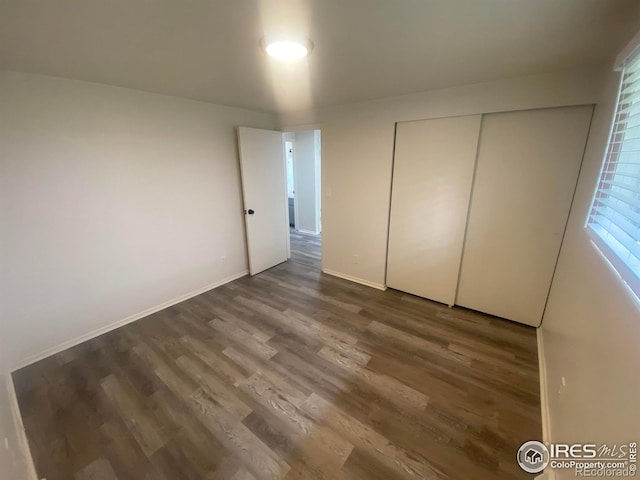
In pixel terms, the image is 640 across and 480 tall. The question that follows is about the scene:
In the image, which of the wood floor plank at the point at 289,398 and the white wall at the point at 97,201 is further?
the white wall at the point at 97,201

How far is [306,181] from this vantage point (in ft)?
18.8

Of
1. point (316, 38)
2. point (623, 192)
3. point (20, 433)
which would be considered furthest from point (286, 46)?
point (20, 433)

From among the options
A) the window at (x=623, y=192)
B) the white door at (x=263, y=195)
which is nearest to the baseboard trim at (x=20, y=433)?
the white door at (x=263, y=195)

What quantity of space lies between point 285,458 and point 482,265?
243 cm

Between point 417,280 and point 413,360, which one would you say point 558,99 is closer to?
point 417,280

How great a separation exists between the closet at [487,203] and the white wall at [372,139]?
109mm

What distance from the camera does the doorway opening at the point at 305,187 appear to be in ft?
17.7

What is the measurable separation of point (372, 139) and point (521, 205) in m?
1.63

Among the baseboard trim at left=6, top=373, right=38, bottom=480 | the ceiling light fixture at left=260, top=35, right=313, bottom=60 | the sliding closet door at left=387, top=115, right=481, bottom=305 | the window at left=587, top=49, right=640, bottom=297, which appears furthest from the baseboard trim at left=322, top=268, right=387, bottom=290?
the baseboard trim at left=6, top=373, right=38, bottom=480

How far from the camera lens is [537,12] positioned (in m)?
1.21

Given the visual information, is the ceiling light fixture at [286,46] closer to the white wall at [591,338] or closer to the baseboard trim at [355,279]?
the white wall at [591,338]

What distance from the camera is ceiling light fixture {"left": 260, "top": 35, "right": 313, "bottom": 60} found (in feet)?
4.75

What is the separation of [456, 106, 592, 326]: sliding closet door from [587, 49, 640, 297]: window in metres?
0.67

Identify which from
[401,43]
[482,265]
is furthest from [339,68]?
[482,265]
